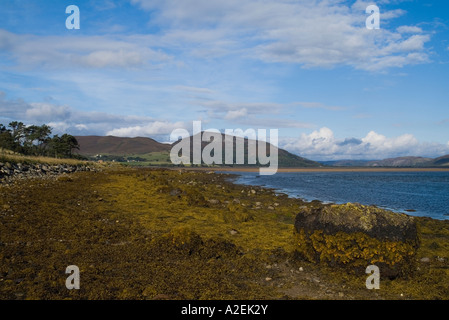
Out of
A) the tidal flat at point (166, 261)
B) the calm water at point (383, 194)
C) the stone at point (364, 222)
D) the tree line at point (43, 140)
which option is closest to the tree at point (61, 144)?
the tree line at point (43, 140)

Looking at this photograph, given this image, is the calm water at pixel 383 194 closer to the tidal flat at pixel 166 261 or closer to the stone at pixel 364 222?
the tidal flat at pixel 166 261

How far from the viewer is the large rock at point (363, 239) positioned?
9.00 meters

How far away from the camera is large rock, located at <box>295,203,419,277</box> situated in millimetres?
9000

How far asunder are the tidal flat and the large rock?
0.35m

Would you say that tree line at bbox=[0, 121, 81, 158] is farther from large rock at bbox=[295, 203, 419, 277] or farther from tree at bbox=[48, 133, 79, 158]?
large rock at bbox=[295, 203, 419, 277]

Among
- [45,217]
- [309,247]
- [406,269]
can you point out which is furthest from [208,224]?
[406,269]

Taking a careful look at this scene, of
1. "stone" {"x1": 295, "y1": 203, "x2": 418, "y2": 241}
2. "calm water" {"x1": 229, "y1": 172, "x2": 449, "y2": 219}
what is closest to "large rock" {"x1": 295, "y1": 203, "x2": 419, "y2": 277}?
"stone" {"x1": 295, "y1": 203, "x2": 418, "y2": 241}

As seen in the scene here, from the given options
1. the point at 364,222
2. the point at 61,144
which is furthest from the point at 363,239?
the point at 61,144

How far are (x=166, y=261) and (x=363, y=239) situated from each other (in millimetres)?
6116

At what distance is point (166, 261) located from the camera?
9961mm

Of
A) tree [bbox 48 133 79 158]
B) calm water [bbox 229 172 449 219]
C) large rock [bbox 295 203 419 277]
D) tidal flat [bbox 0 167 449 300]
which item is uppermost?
tree [bbox 48 133 79 158]

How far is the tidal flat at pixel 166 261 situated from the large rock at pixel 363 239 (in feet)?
1.13
